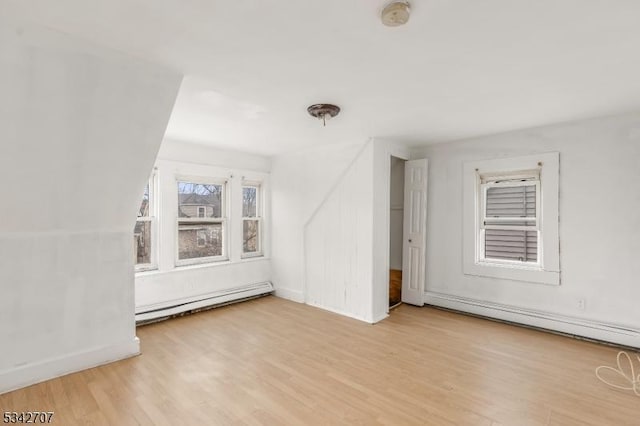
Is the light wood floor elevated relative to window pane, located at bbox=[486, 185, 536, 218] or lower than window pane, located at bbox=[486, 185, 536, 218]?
lower

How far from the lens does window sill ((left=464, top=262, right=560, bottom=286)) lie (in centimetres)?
349

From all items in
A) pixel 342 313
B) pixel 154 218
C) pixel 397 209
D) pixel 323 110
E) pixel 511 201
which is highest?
pixel 323 110

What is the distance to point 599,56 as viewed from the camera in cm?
193

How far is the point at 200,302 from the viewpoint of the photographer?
169 inches

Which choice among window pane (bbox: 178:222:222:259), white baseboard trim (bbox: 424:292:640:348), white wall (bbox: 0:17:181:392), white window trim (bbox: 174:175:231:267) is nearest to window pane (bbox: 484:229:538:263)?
white baseboard trim (bbox: 424:292:640:348)

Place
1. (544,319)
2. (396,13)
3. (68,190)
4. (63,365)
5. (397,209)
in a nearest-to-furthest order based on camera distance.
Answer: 1. (396,13)
2. (68,190)
3. (63,365)
4. (544,319)
5. (397,209)

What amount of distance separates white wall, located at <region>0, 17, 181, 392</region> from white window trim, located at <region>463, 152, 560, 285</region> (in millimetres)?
3614

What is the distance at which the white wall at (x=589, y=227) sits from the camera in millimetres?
3064

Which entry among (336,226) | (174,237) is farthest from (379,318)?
(174,237)

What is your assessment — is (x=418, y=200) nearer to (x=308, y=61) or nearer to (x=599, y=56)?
(x=599, y=56)

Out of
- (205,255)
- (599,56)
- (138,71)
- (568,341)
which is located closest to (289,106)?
(138,71)

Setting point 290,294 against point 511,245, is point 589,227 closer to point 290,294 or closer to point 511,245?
point 511,245

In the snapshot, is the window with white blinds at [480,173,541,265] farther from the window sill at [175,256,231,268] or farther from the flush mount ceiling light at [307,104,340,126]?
the window sill at [175,256,231,268]

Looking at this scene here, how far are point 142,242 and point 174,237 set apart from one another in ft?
1.23
